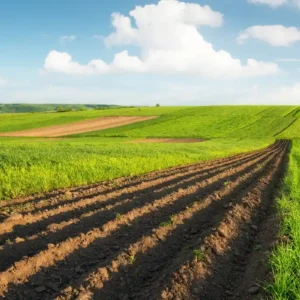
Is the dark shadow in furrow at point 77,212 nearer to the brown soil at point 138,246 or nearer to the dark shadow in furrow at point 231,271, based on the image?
the brown soil at point 138,246

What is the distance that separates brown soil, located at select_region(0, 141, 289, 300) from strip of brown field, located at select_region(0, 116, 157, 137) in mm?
52471

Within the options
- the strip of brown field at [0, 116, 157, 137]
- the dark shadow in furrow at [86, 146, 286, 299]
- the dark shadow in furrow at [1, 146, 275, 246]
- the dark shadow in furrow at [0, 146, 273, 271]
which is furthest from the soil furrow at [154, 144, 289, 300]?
the strip of brown field at [0, 116, 157, 137]

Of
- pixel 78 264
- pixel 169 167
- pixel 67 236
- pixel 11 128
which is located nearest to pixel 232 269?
pixel 78 264

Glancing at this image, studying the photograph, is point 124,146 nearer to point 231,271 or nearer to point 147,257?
point 147,257

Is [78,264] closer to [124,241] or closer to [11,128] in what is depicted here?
[124,241]

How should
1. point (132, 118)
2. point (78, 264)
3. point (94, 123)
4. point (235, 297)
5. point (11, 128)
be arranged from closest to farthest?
point (235, 297) → point (78, 264) → point (11, 128) → point (94, 123) → point (132, 118)

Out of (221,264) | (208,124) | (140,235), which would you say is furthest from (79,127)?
(221,264)

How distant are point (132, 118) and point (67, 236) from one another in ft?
254

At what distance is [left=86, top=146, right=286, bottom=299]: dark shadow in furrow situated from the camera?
6.14m

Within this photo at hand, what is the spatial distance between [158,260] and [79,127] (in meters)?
66.4

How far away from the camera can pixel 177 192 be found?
13141 millimetres

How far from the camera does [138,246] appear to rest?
7.69 metres

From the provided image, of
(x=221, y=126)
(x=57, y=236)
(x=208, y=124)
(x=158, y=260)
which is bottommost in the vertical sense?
(x=158, y=260)

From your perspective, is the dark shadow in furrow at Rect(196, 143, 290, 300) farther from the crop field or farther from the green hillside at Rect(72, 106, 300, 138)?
the green hillside at Rect(72, 106, 300, 138)
